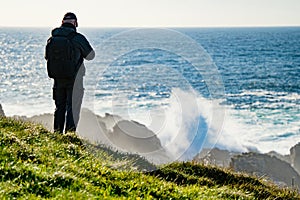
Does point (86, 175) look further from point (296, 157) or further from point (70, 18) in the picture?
point (296, 157)

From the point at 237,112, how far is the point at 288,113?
5008 mm

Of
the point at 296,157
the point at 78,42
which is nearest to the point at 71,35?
the point at 78,42

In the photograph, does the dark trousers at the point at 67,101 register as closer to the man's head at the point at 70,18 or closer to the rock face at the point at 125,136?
the man's head at the point at 70,18

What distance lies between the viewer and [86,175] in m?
6.90

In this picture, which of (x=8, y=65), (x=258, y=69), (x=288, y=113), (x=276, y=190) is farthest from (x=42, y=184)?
(x=8, y=65)

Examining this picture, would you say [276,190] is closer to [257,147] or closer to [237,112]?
[257,147]

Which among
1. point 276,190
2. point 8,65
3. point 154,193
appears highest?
point 154,193

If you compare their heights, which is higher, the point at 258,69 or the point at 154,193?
the point at 154,193

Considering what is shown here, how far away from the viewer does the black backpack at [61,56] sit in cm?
998

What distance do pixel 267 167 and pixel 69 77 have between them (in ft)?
51.8

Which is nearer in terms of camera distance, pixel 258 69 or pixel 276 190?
pixel 276 190

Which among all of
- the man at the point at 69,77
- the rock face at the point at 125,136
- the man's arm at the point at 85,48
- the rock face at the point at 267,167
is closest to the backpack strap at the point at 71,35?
the man at the point at 69,77

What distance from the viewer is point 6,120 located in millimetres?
9930

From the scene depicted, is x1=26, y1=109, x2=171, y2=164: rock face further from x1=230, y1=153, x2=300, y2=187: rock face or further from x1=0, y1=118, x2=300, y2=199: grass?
x1=230, y1=153, x2=300, y2=187: rock face
